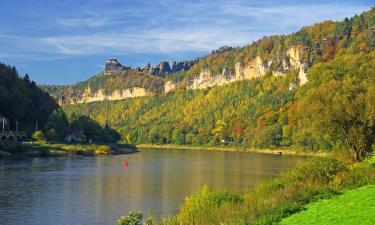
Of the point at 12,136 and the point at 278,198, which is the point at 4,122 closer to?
the point at 12,136

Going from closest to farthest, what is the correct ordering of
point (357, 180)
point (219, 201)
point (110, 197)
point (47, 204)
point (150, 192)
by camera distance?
point (357, 180)
point (219, 201)
point (47, 204)
point (110, 197)
point (150, 192)

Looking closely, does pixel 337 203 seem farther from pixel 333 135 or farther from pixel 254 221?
pixel 333 135

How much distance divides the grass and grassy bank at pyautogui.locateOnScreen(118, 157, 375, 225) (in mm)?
631

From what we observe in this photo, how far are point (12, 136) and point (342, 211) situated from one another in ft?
372

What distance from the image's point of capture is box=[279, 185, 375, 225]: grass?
15086 mm

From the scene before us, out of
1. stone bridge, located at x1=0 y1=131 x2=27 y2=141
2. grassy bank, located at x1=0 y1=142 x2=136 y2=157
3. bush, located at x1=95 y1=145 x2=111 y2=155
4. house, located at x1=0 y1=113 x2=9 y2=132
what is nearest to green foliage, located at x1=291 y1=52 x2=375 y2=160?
grassy bank, located at x1=0 y1=142 x2=136 y2=157

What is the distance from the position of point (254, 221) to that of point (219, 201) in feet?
31.9

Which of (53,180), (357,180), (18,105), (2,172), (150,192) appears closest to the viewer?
(357,180)

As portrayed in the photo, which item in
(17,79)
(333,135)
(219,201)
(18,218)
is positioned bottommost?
(18,218)

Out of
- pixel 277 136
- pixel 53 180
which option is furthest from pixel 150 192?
pixel 277 136

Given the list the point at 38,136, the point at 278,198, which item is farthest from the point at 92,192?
the point at 38,136

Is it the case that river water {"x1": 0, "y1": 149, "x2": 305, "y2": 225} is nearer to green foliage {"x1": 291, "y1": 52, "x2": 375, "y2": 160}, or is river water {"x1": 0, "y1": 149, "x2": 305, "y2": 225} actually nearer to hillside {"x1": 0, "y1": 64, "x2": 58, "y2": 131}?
green foliage {"x1": 291, "y1": 52, "x2": 375, "y2": 160}

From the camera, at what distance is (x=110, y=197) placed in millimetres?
45688

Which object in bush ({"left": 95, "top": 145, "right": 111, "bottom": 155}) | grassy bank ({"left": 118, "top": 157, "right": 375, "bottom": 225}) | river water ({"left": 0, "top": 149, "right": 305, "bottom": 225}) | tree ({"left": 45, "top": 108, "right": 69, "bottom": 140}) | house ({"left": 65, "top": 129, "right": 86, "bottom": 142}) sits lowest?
river water ({"left": 0, "top": 149, "right": 305, "bottom": 225})
